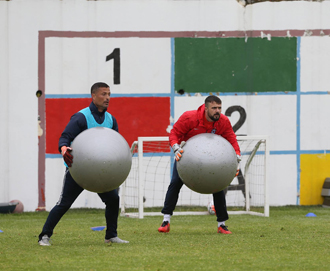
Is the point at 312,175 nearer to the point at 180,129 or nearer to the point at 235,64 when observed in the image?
the point at 235,64

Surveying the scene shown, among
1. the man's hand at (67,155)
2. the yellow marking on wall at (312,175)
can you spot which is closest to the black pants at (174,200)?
the man's hand at (67,155)

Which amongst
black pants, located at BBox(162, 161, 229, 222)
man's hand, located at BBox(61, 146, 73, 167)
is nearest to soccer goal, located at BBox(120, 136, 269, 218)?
black pants, located at BBox(162, 161, 229, 222)

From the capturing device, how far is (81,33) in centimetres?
1100

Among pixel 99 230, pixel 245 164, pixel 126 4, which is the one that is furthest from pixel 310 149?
pixel 99 230

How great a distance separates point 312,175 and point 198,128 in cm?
499

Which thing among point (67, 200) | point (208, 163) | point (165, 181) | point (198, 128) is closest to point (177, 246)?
point (208, 163)

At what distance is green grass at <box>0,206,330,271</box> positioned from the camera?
482 centimetres

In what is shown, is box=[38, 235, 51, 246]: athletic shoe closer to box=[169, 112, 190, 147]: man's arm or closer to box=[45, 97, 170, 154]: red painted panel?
box=[169, 112, 190, 147]: man's arm

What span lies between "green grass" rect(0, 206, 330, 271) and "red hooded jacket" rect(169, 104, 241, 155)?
1.07 metres

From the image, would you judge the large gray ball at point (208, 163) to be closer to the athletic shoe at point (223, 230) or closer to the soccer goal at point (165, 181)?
the athletic shoe at point (223, 230)

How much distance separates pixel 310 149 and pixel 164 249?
6.24 metres

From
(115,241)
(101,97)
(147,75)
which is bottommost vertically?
(115,241)

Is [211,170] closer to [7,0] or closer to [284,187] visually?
[284,187]

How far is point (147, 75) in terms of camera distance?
1110 centimetres
